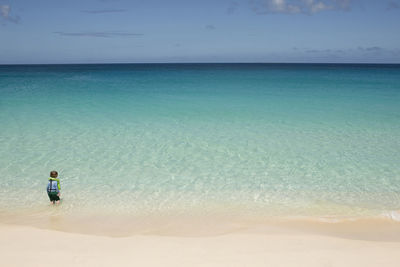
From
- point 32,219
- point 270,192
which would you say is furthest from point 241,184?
point 32,219

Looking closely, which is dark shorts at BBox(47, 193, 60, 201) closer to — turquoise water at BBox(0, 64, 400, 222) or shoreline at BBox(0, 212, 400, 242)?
turquoise water at BBox(0, 64, 400, 222)

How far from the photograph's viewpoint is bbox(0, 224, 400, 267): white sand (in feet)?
14.0

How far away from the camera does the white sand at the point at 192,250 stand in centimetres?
427

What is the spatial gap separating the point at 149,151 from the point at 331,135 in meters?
7.02

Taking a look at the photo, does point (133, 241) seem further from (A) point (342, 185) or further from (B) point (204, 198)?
(A) point (342, 185)

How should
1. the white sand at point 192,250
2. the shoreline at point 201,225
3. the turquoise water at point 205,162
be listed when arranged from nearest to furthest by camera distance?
the white sand at point 192,250, the shoreline at point 201,225, the turquoise water at point 205,162

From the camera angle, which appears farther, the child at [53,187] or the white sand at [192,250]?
the child at [53,187]

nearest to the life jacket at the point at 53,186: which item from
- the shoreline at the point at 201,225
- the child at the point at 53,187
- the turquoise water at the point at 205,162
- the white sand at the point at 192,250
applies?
the child at the point at 53,187

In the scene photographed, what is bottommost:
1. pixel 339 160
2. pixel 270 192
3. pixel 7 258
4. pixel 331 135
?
pixel 7 258

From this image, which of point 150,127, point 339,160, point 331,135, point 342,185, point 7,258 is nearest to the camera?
point 7,258

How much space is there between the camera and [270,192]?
23.6 ft

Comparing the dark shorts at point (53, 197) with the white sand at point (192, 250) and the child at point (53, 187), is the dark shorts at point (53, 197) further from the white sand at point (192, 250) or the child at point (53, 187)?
the white sand at point (192, 250)

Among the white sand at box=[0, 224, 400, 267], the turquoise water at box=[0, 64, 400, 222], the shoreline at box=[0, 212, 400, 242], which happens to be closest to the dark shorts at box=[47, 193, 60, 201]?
the turquoise water at box=[0, 64, 400, 222]

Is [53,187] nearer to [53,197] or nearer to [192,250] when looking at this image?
[53,197]
